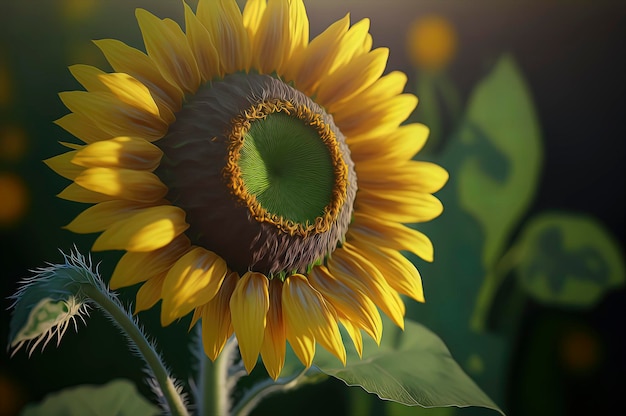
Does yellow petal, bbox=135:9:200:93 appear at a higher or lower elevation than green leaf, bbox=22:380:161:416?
higher

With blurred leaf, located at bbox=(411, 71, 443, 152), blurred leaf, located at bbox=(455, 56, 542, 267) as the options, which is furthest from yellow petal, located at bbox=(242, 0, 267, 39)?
blurred leaf, located at bbox=(455, 56, 542, 267)

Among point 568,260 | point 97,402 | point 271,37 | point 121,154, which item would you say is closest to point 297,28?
point 271,37

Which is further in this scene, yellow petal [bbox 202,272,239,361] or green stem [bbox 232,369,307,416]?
green stem [bbox 232,369,307,416]

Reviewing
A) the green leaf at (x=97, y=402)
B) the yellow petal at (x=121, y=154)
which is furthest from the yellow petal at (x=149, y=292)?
the green leaf at (x=97, y=402)

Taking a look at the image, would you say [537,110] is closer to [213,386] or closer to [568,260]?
[568,260]

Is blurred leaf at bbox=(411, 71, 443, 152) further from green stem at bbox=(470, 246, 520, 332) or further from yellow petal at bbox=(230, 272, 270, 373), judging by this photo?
yellow petal at bbox=(230, 272, 270, 373)

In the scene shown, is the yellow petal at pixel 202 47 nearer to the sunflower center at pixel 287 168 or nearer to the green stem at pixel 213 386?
the sunflower center at pixel 287 168
